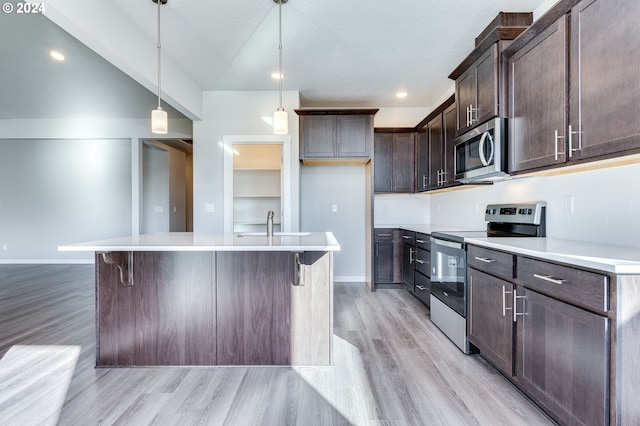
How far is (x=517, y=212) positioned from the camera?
8.61ft

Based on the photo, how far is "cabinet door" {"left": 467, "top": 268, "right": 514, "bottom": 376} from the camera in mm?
1884

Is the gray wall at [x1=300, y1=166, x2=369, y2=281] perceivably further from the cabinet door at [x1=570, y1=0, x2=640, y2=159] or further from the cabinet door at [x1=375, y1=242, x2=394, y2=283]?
the cabinet door at [x1=570, y1=0, x2=640, y2=159]

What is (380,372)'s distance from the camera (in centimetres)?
214

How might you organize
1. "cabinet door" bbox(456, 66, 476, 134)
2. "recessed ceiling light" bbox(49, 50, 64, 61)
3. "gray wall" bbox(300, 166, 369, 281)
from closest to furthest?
"cabinet door" bbox(456, 66, 476, 134)
"recessed ceiling light" bbox(49, 50, 64, 61)
"gray wall" bbox(300, 166, 369, 281)

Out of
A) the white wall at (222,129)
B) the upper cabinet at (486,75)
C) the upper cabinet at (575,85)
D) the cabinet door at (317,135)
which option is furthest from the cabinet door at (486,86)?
the white wall at (222,129)

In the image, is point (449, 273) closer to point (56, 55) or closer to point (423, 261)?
point (423, 261)

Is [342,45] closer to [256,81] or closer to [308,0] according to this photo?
[308,0]

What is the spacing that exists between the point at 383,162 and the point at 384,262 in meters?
1.45

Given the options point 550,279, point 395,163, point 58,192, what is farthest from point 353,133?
point 58,192

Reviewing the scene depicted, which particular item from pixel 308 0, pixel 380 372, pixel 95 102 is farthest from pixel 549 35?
pixel 95 102

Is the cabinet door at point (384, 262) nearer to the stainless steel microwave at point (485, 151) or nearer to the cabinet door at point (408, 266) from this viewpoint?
the cabinet door at point (408, 266)

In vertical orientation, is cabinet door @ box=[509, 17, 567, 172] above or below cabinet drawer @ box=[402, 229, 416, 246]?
above

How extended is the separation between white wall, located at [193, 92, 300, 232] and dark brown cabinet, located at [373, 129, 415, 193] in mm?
1243

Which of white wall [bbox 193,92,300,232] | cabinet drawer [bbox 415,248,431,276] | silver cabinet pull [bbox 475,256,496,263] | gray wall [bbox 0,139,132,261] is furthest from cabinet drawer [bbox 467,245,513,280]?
gray wall [bbox 0,139,132,261]
